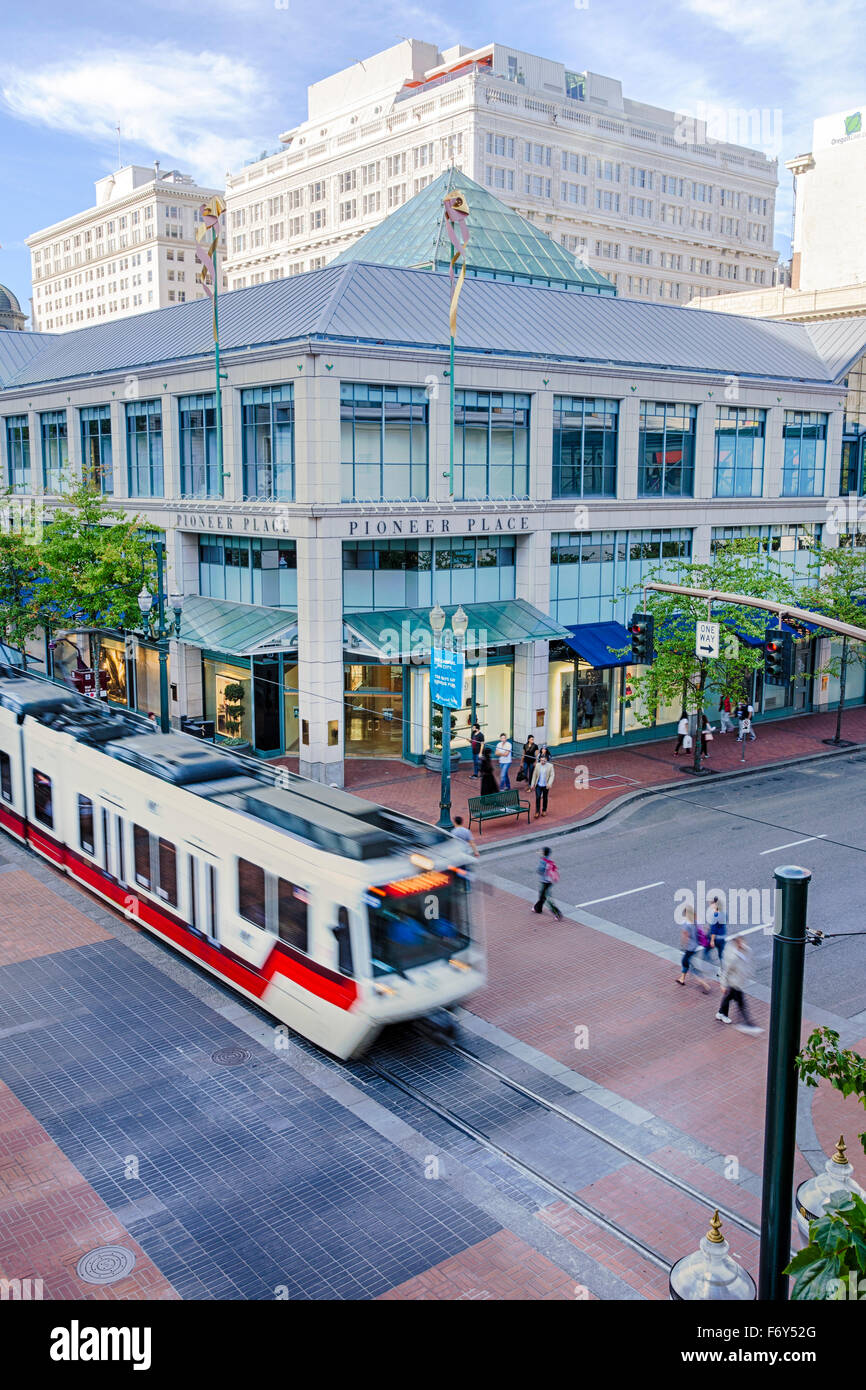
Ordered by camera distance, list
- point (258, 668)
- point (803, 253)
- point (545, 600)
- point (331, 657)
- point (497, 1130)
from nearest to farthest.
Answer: point (497, 1130) < point (331, 657) < point (258, 668) < point (545, 600) < point (803, 253)

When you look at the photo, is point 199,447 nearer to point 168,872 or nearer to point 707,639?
point 707,639

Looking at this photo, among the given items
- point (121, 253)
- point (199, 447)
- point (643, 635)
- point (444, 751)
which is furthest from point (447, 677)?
point (121, 253)

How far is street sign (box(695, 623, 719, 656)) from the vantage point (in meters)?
22.7

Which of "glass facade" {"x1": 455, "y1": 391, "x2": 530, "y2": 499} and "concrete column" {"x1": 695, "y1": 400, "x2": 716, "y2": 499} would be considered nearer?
"glass facade" {"x1": 455, "y1": 391, "x2": 530, "y2": 499}

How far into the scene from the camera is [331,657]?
28.3 metres

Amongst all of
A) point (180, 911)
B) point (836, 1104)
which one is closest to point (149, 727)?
point (180, 911)

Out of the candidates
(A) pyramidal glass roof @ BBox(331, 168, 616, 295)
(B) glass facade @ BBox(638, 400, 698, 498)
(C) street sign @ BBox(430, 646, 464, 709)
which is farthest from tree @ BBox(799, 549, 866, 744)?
(C) street sign @ BBox(430, 646, 464, 709)

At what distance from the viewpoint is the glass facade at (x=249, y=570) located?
30.3 meters

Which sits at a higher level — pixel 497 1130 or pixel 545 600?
pixel 545 600

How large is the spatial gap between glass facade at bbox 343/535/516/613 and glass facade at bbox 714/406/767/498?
9.54 m

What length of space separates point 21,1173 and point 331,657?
1734 cm

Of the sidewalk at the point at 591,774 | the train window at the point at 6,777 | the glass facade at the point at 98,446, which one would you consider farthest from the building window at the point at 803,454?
the train window at the point at 6,777

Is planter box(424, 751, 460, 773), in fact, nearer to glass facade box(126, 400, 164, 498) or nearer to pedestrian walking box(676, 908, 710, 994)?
glass facade box(126, 400, 164, 498)

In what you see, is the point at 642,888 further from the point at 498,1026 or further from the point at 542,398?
the point at 542,398
